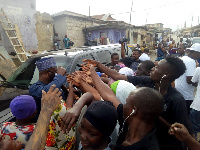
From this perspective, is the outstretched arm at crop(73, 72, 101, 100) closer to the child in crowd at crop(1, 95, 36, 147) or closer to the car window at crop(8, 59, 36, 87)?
the child in crowd at crop(1, 95, 36, 147)

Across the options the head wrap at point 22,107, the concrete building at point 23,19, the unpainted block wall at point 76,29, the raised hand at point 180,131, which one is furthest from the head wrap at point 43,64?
the unpainted block wall at point 76,29

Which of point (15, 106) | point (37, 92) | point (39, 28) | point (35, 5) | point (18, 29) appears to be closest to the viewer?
point (15, 106)

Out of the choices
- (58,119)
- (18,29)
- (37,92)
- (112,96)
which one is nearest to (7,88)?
(37,92)

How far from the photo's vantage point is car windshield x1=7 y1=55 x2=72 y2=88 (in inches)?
127

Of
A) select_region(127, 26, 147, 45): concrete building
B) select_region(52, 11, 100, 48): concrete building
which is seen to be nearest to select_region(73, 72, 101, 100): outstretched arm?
select_region(52, 11, 100, 48): concrete building

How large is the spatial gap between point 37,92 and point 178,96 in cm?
180

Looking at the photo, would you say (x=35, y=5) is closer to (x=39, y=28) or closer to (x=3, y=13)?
(x=39, y=28)

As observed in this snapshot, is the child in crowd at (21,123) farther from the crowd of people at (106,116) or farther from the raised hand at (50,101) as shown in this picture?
the raised hand at (50,101)

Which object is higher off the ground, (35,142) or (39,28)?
(39,28)

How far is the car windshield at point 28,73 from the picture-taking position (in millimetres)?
3234

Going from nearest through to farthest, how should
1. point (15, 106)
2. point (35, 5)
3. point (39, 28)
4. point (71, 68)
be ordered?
point (15, 106) → point (71, 68) → point (35, 5) → point (39, 28)

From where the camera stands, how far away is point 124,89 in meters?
1.68

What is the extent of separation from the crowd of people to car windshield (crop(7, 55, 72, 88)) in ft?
3.57

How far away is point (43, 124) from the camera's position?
1.05 m
